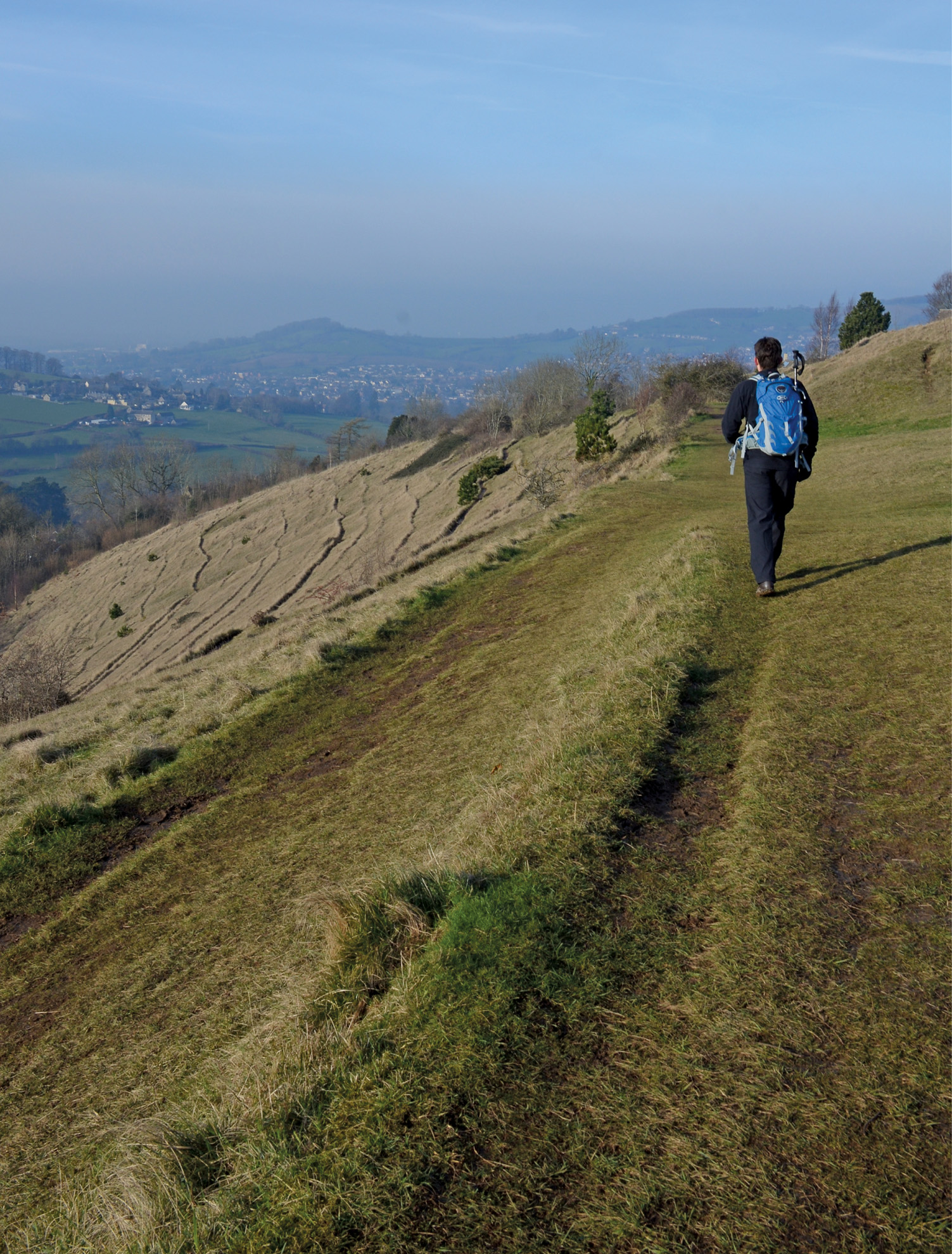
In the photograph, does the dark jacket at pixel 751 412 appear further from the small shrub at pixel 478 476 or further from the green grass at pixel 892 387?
the small shrub at pixel 478 476

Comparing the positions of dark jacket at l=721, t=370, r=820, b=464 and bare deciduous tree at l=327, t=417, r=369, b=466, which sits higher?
bare deciduous tree at l=327, t=417, r=369, b=466

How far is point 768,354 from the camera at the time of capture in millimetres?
8086

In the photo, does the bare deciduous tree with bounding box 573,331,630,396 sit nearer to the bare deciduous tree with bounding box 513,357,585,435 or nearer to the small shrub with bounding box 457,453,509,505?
the bare deciduous tree with bounding box 513,357,585,435

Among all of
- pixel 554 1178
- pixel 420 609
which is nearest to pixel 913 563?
pixel 420 609

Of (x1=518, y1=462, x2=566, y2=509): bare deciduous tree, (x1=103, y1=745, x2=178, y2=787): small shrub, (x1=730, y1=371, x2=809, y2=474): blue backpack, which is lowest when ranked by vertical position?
(x1=103, y1=745, x2=178, y2=787): small shrub

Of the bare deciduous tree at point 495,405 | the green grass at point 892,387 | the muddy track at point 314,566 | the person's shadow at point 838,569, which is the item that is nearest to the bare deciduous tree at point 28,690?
the muddy track at point 314,566

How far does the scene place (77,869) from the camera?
7078 mm

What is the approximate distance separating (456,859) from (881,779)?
259cm

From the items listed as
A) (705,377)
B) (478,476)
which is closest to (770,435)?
(705,377)

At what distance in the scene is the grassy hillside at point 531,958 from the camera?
2.54m

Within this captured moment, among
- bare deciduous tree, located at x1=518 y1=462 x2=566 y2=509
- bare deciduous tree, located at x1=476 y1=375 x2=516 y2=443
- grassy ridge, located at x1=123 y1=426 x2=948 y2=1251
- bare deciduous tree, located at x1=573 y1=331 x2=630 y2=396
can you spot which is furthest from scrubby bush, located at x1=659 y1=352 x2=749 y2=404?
grassy ridge, located at x1=123 y1=426 x2=948 y2=1251

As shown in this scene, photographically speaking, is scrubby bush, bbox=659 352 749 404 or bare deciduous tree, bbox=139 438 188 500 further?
bare deciduous tree, bbox=139 438 188 500

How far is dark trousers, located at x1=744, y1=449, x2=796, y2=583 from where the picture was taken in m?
8.22

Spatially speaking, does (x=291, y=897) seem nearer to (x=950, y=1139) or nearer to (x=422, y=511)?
(x=950, y=1139)
